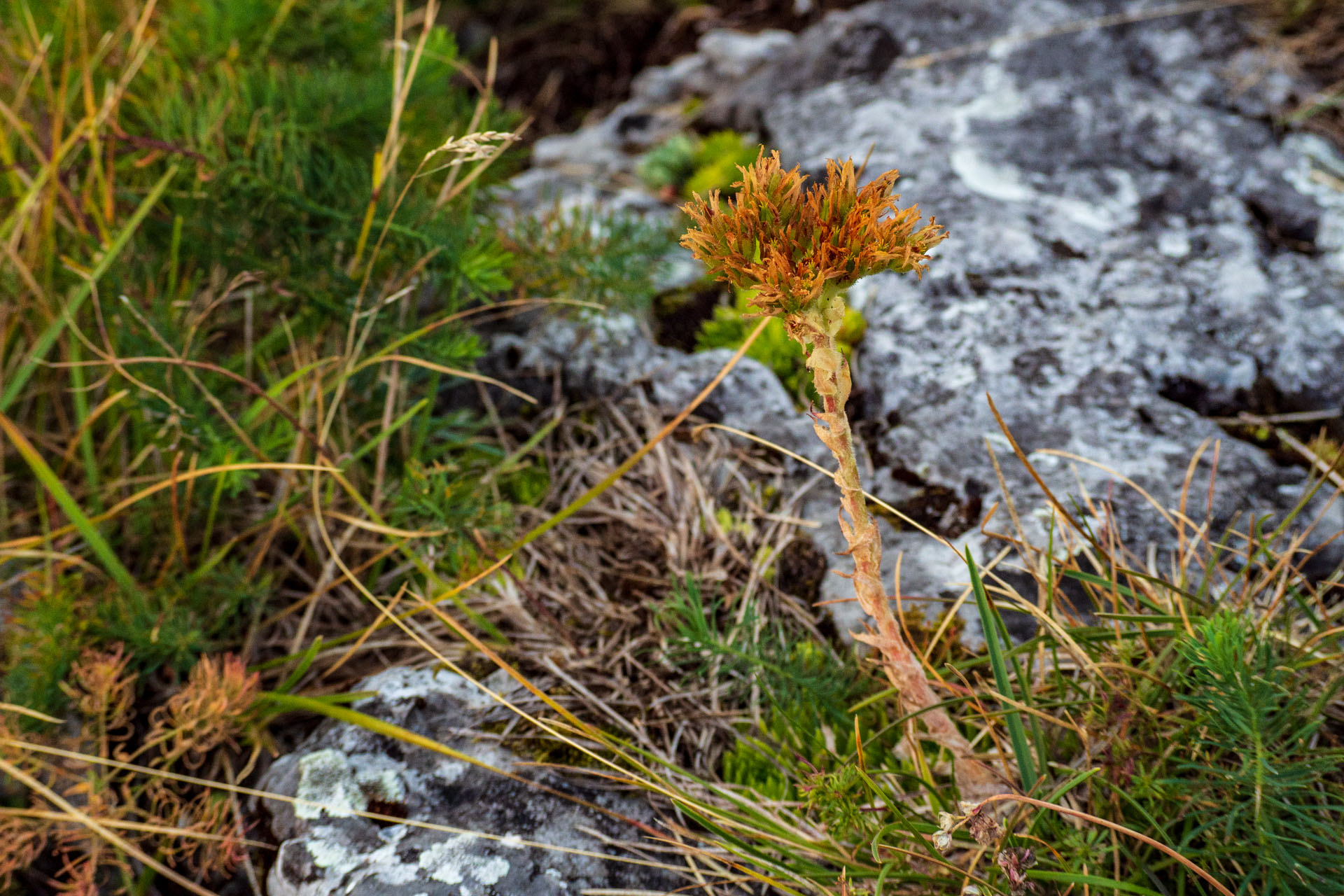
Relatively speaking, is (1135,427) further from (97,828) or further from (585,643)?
(97,828)

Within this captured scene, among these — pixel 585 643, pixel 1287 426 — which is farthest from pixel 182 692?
pixel 1287 426

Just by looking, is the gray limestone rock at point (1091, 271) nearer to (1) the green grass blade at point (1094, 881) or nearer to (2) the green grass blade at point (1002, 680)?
(2) the green grass blade at point (1002, 680)

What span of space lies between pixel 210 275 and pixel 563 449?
1.37 meters

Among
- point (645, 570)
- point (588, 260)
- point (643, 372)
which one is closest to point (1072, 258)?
point (643, 372)

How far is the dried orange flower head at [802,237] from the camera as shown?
1.26 metres

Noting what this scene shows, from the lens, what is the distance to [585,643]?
2285 mm

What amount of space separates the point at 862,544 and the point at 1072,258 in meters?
1.90

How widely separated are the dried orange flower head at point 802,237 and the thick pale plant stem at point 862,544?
56 mm

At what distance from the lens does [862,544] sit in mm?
1420

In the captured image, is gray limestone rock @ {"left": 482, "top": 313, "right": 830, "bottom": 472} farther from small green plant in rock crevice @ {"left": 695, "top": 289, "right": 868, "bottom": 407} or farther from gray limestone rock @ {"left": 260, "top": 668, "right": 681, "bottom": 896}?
gray limestone rock @ {"left": 260, "top": 668, "right": 681, "bottom": 896}

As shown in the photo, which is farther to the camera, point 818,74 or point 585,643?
point 818,74

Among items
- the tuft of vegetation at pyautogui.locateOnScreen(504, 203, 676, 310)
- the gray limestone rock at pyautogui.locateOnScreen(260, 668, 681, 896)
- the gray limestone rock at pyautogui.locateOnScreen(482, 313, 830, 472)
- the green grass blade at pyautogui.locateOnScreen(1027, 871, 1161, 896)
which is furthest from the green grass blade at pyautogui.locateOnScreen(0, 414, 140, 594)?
the green grass blade at pyautogui.locateOnScreen(1027, 871, 1161, 896)

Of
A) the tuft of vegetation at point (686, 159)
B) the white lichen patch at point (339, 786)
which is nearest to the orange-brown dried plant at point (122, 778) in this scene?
the white lichen patch at point (339, 786)

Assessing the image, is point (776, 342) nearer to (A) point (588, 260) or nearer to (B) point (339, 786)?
(A) point (588, 260)
